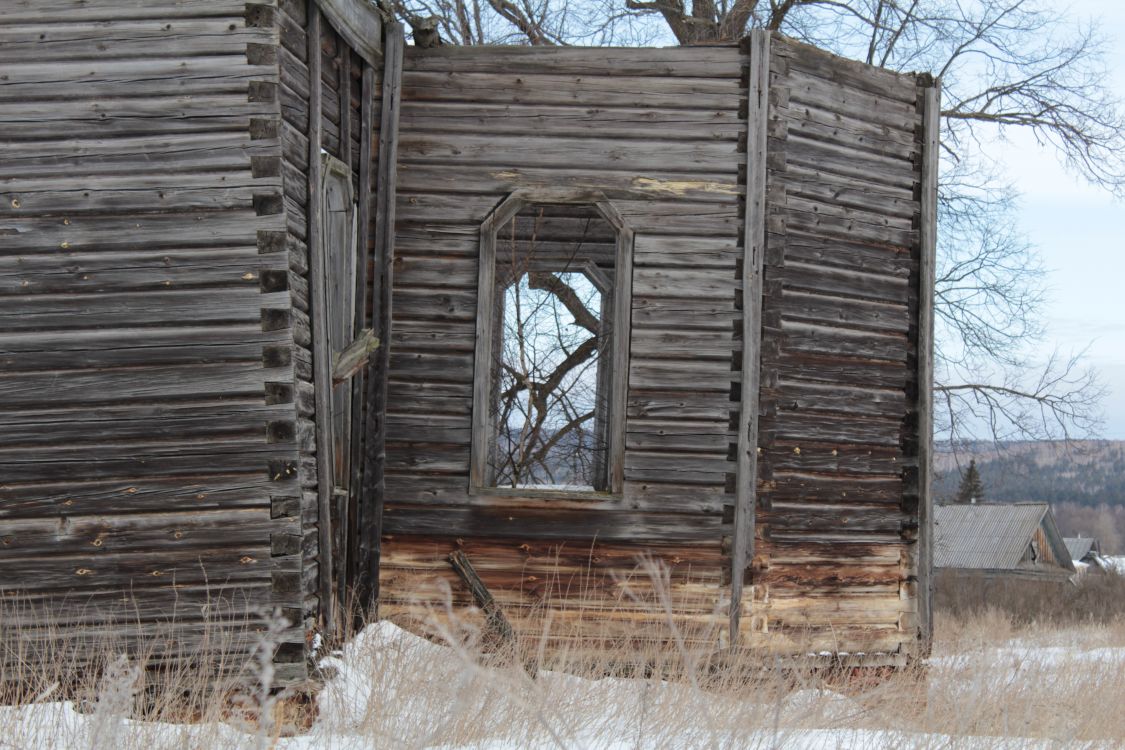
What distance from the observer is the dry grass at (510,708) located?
187 inches

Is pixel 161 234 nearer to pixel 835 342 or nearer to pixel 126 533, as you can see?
pixel 126 533

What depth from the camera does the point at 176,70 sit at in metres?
6.82

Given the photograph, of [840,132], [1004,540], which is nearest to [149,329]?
[840,132]

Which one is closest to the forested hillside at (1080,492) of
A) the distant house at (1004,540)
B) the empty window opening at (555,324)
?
the distant house at (1004,540)

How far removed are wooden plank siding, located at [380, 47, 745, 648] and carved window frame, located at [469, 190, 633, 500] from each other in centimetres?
6

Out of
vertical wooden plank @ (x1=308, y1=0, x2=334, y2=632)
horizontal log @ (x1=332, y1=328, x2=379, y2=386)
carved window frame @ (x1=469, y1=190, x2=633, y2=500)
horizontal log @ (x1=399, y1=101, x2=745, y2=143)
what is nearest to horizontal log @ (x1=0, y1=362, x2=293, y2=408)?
vertical wooden plank @ (x1=308, y1=0, x2=334, y2=632)

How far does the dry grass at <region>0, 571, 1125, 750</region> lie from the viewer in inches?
187

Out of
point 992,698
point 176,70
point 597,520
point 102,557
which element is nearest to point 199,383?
point 102,557

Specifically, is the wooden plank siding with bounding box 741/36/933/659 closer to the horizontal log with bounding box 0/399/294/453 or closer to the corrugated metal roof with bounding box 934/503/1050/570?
the horizontal log with bounding box 0/399/294/453

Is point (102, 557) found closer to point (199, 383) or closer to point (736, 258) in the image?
point (199, 383)

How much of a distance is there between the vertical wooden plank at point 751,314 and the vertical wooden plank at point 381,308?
2.69 meters

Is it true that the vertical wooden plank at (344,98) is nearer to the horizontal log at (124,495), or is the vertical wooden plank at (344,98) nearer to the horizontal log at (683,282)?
the horizontal log at (683,282)

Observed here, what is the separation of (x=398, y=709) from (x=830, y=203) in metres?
5.83

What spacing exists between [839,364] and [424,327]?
3.35 m
